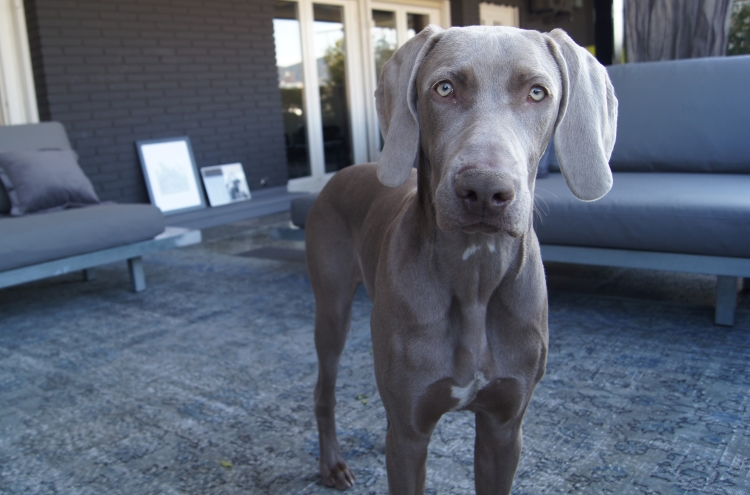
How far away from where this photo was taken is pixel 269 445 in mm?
2021

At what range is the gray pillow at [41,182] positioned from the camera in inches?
155

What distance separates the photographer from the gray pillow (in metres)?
3.93

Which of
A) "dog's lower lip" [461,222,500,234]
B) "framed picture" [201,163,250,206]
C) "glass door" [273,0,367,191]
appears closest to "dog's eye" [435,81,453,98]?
"dog's lower lip" [461,222,500,234]

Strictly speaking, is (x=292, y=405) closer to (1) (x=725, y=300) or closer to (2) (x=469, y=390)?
(2) (x=469, y=390)

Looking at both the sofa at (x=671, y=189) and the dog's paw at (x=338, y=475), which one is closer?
the dog's paw at (x=338, y=475)

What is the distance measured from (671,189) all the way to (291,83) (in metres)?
5.26

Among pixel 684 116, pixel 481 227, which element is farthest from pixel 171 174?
pixel 481 227

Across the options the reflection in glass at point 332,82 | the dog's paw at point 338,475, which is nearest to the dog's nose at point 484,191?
the dog's paw at point 338,475

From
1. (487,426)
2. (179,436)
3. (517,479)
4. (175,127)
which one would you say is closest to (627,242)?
(517,479)

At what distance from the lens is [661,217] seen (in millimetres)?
2682

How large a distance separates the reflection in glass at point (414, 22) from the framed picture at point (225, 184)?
346cm

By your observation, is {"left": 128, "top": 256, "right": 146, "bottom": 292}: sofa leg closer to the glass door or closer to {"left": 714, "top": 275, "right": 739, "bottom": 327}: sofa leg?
{"left": 714, "top": 275, "right": 739, "bottom": 327}: sofa leg

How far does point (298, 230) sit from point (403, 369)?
272 cm

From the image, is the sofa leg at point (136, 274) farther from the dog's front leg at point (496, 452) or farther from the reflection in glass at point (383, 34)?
the reflection in glass at point (383, 34)
